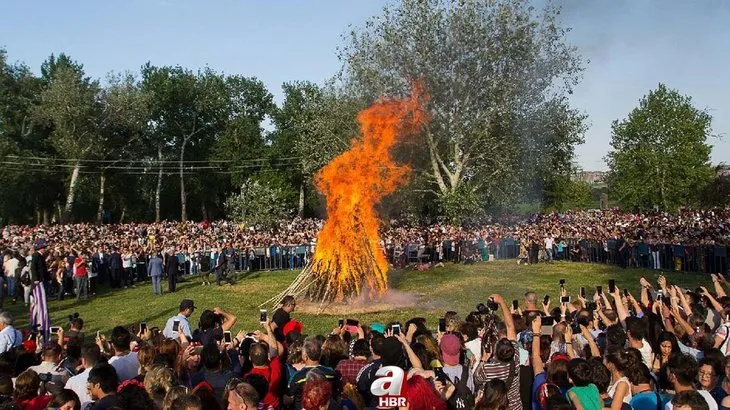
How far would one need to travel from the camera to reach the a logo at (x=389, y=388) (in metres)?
5.00

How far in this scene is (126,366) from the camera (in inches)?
298

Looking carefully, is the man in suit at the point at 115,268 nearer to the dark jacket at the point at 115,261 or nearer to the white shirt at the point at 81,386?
the dark jacket at the point at 115,261

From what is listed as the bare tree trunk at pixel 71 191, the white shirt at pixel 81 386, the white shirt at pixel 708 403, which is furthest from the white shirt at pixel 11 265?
the bare tree trunk at pixel 71 191

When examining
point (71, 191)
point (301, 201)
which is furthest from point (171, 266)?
point (301, 201)

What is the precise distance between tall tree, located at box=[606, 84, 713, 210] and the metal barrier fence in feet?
100

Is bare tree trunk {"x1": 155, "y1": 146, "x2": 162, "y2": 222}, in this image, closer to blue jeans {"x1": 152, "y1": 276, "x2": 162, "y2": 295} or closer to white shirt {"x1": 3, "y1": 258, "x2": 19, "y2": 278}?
blue jeans {"x1": 152, "y1": 276, "x2": 162, "y2": 295}

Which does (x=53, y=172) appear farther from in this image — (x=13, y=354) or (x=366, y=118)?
(x=13, y=354)

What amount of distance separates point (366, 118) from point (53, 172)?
4609 centimetres

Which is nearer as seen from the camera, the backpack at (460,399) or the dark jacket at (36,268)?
the backpack at (460,399)

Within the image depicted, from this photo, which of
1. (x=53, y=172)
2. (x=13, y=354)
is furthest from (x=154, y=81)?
(x=13, y=354)

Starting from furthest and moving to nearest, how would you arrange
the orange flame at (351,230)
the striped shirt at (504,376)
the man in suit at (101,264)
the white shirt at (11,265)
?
1. the man in suit at (101,264)
2. the white shirt at (11,265)
3. the orange flame at (351,230)
4. the striped shirt at (504,376)

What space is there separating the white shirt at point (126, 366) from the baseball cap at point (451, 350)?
3.46m

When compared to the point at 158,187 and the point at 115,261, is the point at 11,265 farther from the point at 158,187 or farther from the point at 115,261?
the point at 158,187

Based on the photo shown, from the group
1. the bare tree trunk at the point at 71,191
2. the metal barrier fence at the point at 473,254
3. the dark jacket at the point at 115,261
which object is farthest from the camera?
the bare tree trunk at the point at 71,191
